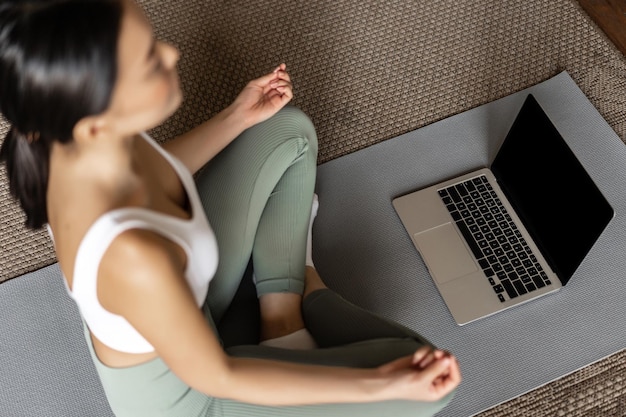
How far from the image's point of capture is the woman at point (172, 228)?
0.57 m

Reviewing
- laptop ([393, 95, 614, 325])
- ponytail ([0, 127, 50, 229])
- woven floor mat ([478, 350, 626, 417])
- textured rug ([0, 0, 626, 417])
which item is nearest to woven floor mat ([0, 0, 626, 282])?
textured rug ([0, 0, 626, 417])

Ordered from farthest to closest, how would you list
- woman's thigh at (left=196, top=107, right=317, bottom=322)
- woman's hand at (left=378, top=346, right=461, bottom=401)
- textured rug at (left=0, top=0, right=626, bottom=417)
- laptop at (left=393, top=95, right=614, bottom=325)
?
textured rug at (left=0, top=0, right=626, bottom=417) → laptop at (left=393, top=95, right=614, bottom=325) → woman's thigh at (left=196, top=107, right=317, bottom=322) → woman's hand at (left=378, top=346, right=461, bottom=401)

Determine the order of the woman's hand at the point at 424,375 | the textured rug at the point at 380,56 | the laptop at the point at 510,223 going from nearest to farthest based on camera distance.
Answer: the woman's hand at the point at 424,375, the laptop at the point at 510,223, the textured rug at the point at 380,56

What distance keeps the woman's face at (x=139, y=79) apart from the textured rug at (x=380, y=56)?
72 cm

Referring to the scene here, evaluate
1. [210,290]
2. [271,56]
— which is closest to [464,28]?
[271,56]

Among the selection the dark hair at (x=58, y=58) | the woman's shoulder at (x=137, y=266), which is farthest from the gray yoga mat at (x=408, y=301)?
the dark hair at (x=58, y=58)

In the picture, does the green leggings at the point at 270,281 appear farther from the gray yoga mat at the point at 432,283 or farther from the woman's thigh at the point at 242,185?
the gray yoga mat at the point at 432,283

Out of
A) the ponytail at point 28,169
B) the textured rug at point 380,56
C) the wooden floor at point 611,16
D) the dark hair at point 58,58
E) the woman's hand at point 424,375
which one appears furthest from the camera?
the wooden floor at point 611,16

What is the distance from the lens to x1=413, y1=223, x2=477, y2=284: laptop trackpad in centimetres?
118

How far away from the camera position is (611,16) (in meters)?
1.52

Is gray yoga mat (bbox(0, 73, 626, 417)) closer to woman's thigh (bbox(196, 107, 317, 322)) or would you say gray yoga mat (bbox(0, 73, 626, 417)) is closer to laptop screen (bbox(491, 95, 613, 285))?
laptop screen (bbox(491, 95, 613, 285))

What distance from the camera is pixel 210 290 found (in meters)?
0.95

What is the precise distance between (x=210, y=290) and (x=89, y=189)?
0.34 metres

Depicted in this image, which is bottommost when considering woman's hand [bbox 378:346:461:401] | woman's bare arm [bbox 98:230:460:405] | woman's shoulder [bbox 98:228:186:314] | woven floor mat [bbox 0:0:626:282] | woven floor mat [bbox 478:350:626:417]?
woven floor mat [bbox 478:350:626:417]
